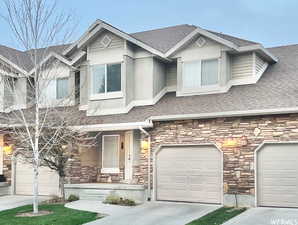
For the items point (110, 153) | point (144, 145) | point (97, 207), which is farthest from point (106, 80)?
point (97, 207)

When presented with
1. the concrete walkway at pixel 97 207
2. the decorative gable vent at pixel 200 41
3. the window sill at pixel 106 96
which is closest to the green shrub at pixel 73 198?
the concrete walkway at pixel 97 207

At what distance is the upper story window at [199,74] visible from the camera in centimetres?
1711

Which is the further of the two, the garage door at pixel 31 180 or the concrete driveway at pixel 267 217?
the garage door at pixel 31 180

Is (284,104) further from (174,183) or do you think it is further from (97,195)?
(97,195)

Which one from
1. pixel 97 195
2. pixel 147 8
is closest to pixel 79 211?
pixel 97 195

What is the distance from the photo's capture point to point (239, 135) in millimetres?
14359

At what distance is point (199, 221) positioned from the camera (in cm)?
1215

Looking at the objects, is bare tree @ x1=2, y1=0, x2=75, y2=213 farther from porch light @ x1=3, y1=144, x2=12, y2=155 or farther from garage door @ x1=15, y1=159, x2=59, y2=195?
porch light @ x1=3, y1=144, x2=12, y2=155

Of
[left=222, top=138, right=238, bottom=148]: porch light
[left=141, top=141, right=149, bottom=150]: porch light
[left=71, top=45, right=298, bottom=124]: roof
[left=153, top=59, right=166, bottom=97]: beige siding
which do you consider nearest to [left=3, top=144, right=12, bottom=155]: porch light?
[left=71, top=45, right=298, bottom=124]: roof

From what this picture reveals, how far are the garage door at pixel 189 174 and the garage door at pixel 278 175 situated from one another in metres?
1.40

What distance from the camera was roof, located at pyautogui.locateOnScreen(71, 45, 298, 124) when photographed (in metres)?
14.4

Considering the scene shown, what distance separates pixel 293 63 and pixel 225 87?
125 inches

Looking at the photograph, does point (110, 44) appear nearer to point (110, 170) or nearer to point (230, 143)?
point (110, 170)

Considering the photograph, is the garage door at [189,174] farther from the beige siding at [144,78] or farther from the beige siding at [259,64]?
the beige siding at [259,64]
